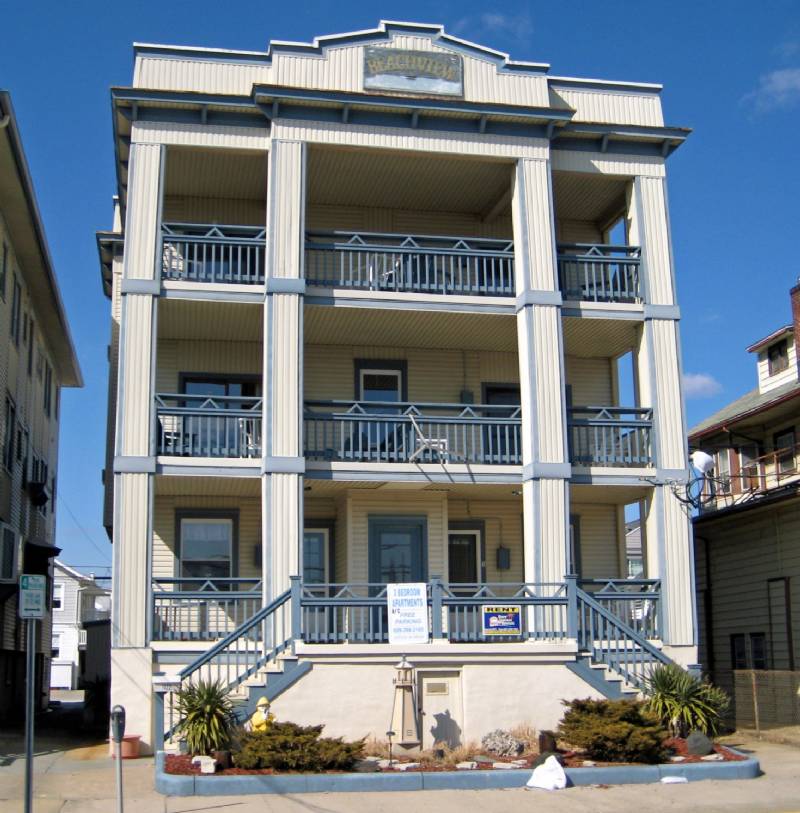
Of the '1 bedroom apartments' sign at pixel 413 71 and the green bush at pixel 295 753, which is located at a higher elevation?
the '1 bedroom apartments' sign at pixel 413 71

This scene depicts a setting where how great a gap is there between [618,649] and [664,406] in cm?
557

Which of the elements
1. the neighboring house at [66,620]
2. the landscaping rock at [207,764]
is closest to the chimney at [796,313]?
the landscaping rock at [207,764]

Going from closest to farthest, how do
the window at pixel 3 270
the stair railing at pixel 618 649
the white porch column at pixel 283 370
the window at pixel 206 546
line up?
1. the stair railing at pixel 618 649
2. the white porch column at pixel 283 370
3. the window at pixel 206 546
4. the window at pixel 3 270

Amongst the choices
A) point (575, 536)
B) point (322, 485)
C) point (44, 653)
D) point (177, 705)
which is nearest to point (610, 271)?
point (575, 536)

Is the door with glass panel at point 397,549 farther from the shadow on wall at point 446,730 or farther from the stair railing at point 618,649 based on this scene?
the shadow on wall at point 446,730

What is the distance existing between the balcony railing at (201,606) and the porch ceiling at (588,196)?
10.8 metres

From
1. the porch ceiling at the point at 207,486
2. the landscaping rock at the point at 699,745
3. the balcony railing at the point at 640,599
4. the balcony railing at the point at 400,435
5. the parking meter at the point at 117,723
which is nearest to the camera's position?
the parking meter at the point at 117,723

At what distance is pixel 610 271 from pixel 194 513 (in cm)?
1015

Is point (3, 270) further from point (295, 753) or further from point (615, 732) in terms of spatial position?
point (615, 732)

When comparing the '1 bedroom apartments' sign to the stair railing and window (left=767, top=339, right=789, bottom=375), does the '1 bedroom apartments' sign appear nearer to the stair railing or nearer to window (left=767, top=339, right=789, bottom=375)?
the stair railing

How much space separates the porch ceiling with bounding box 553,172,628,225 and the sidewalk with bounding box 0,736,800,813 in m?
13.0

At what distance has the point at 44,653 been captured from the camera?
130ft

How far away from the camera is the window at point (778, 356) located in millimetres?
33406

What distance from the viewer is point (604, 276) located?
24922 mm
